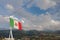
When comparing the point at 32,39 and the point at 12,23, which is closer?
the point at 12,23

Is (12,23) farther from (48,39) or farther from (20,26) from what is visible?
(48,39)

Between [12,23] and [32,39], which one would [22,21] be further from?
[32,39]

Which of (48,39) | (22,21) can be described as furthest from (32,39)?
(22,21)

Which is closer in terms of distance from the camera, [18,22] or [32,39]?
[18,22]

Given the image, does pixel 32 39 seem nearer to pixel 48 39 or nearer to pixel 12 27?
pixel 48 39

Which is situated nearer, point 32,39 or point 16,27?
point 16,27

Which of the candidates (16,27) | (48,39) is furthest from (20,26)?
(48,39)

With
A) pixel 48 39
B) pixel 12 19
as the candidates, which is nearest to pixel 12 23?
pixel 12 19
